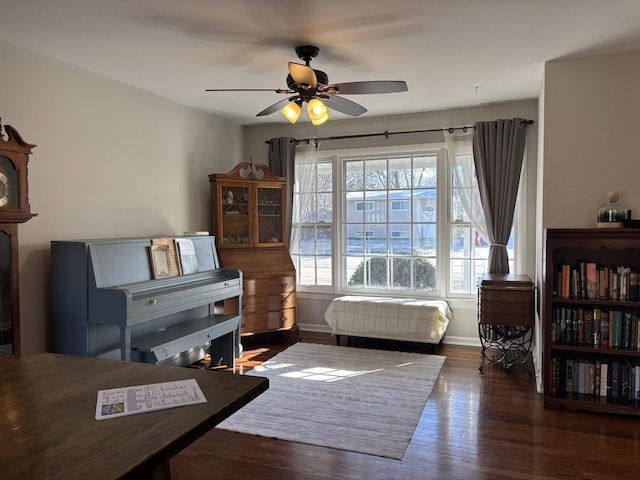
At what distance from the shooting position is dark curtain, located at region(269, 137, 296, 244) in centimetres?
548

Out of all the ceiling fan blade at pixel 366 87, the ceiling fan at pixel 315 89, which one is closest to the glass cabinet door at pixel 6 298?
the ceiling fan at pixel 315 89

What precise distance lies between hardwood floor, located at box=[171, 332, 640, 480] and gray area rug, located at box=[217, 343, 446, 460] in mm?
85

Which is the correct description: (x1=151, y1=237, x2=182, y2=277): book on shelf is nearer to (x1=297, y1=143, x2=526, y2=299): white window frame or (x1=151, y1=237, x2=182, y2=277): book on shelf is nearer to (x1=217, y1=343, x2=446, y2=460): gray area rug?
(x1=217, y1=343, x2=446, y2=460): gray area rug

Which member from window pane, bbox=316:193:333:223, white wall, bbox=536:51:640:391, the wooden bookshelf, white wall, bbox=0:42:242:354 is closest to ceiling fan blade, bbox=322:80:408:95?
white wall, bbox=536:51:640:391

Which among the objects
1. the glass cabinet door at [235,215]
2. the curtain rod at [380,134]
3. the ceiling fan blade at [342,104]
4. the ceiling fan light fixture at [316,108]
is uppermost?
the curtain rod at [380,134]

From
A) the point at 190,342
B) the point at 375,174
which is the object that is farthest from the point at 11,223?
→ the point at 375,174

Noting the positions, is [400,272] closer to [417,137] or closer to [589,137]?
[417,137]

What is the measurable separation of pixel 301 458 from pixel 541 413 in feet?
5.67

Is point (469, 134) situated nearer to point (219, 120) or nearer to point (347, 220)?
point (347, 220)

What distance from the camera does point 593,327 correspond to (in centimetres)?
322

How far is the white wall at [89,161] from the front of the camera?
10.4ft

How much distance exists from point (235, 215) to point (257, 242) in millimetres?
382

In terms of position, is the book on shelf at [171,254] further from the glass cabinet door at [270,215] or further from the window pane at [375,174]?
the window pane at [375,174]

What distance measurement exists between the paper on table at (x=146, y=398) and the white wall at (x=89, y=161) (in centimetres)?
225
